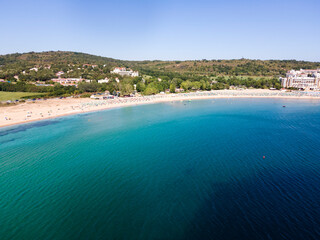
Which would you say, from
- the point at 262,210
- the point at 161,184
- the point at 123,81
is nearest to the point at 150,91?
the point at 123,81

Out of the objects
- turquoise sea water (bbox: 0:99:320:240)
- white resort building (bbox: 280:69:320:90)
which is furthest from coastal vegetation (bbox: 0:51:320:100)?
turquoise sea water (bbox: 0:99:320:240)

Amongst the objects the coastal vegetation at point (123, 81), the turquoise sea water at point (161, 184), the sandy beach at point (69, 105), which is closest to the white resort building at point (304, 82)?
the coastal vegetation at point (123, 81)

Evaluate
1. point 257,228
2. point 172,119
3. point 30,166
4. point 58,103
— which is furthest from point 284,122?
point 58,103

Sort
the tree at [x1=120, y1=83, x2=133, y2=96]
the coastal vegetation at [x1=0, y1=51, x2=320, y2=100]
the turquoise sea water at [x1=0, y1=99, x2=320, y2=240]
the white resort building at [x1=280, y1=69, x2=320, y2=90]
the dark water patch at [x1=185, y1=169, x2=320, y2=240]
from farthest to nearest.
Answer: the white resort building at [x1=280, y1=69, x2=320, y2=90] → the tree at [x1=120, y1=83, x2=133, y2=96] → the coastal vegetation at [x1=0, y1=51, x2=320, y2=100] → the turquoise sea water at [x1=0, y1=99, x2=320, y2=240] → the dark water patch at [x1=185, y1=169, x2=320, y2=240]

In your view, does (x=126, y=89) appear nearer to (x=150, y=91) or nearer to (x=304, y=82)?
(x=150, y=91)

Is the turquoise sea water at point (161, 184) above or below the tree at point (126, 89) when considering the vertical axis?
below

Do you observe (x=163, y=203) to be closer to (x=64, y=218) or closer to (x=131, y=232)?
(x=131, y=232)

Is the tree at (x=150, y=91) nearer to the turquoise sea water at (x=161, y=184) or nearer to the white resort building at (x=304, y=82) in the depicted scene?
the turquoise sea water at (x=161, y=184)

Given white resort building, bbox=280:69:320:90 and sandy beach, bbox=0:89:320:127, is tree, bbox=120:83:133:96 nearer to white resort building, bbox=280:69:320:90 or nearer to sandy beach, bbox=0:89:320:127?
sandy beach, bbox=0:89:320:127
